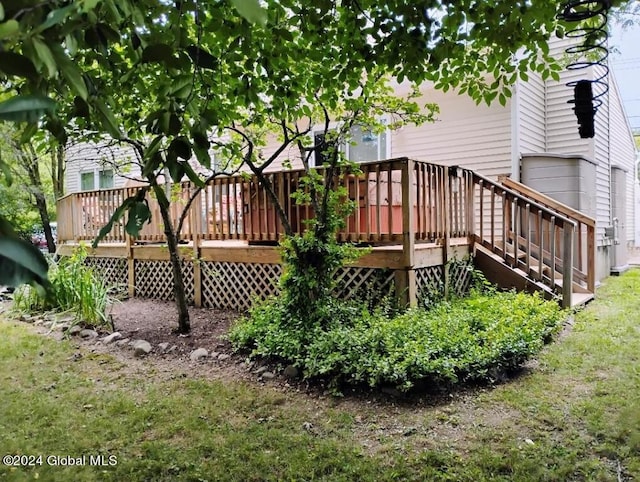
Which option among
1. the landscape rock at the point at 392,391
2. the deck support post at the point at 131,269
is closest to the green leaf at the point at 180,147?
the landscape rock at the point at 392,391

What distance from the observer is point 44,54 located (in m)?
0.81

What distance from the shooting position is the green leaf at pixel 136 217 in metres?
1.30

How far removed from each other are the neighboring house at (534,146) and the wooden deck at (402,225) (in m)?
0.69

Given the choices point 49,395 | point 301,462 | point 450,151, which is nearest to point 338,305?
point 301,462

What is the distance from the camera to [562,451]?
2.70 meters

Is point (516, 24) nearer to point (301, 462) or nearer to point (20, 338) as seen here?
point (301, 462)

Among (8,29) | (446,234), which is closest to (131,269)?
(446,234)

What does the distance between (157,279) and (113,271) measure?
1.36m

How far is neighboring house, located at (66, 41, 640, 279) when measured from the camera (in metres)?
7.91

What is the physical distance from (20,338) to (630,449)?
5.63 meters

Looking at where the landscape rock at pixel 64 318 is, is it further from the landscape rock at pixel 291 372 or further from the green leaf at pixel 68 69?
the green leaf at pixel 68 69

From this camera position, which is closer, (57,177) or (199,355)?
(199,355)

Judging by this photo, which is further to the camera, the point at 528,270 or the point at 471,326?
the point at 528,270

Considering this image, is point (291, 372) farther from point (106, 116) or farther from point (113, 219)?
point (106, 116)
